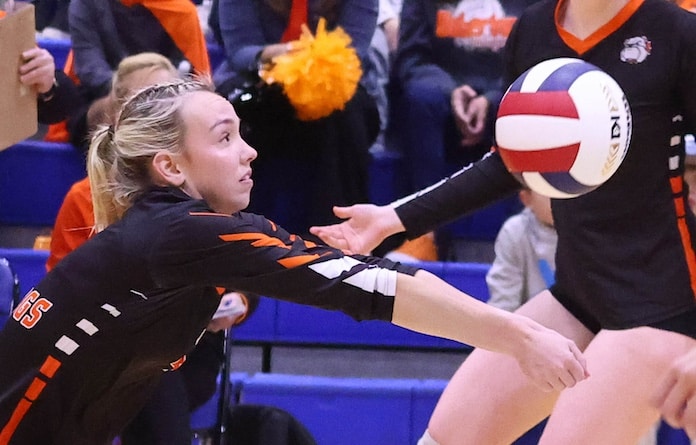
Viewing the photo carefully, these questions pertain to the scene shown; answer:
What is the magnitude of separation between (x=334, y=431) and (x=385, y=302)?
1.39 m

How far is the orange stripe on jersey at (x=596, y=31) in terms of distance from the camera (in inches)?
77.9

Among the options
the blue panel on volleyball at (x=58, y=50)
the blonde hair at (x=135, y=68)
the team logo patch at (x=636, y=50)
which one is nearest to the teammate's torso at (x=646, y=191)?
the team logo patch at (x=636, y=50)

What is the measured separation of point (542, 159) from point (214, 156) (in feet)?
2.04

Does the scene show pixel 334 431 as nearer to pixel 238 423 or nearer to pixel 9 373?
pixel 238 423

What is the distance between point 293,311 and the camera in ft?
11.5

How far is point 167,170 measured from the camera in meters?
1.86

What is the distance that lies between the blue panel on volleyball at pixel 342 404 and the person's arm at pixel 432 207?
2.79ft

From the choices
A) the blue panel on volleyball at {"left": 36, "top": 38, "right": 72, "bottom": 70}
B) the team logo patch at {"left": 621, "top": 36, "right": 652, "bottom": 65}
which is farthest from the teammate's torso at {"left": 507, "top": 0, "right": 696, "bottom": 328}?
the blue panel on volleyball at {"left": 36, "top": 38, "right": 72, "bottom": 70}

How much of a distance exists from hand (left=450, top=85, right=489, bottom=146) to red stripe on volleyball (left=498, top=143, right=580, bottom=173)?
1738 mm

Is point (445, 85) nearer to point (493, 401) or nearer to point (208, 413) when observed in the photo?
point (208, 413)

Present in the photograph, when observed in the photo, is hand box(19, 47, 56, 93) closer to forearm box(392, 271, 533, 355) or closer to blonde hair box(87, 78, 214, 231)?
blonde hair box(87, 78, 214, 231)

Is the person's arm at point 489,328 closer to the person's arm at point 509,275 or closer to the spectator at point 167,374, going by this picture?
the spectator at point 167,374

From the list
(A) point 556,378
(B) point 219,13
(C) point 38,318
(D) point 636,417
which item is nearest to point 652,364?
(D) point 636,417

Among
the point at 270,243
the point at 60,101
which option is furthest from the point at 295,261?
the point at 60,101
